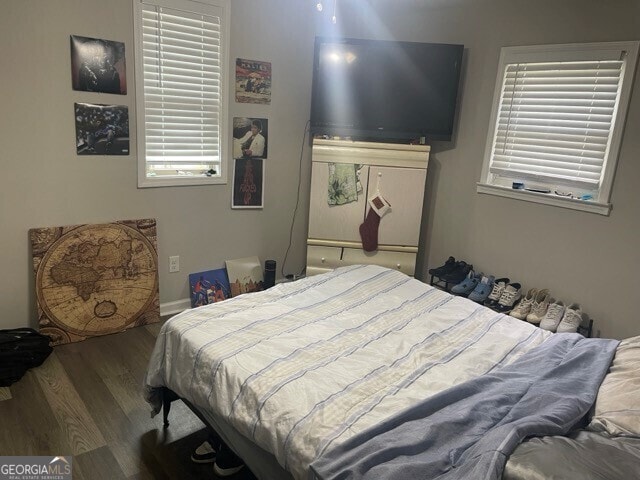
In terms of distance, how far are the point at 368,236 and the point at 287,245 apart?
2.44 feet

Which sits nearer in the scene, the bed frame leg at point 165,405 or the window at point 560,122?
the bed frame leg at point 165,405

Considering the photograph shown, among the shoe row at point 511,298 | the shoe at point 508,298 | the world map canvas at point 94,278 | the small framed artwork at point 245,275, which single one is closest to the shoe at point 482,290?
the shoe row at point 511,298

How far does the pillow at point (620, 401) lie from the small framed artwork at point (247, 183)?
2.57m

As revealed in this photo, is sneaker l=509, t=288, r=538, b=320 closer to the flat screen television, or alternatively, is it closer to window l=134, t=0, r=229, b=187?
the flat screen television

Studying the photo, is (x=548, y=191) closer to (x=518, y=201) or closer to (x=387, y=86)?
(x=518, y=201)

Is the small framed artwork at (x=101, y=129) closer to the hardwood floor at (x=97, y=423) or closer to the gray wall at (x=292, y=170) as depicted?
the gray wall at (x=292, y=170)

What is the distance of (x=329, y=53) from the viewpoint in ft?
11.4

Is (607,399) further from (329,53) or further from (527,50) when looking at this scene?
(329,53)

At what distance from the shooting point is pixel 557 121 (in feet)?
9.97

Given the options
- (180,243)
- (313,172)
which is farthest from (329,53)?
(180,243)

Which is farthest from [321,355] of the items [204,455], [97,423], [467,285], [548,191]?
[548,191]

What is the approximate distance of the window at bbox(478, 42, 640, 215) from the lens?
2.78 metres

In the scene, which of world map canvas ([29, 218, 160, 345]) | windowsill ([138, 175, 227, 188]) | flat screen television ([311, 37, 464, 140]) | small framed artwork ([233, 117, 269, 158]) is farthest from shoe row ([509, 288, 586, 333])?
world map canvas ([29, 218, 160, 345])

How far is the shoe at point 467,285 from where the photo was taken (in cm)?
335
